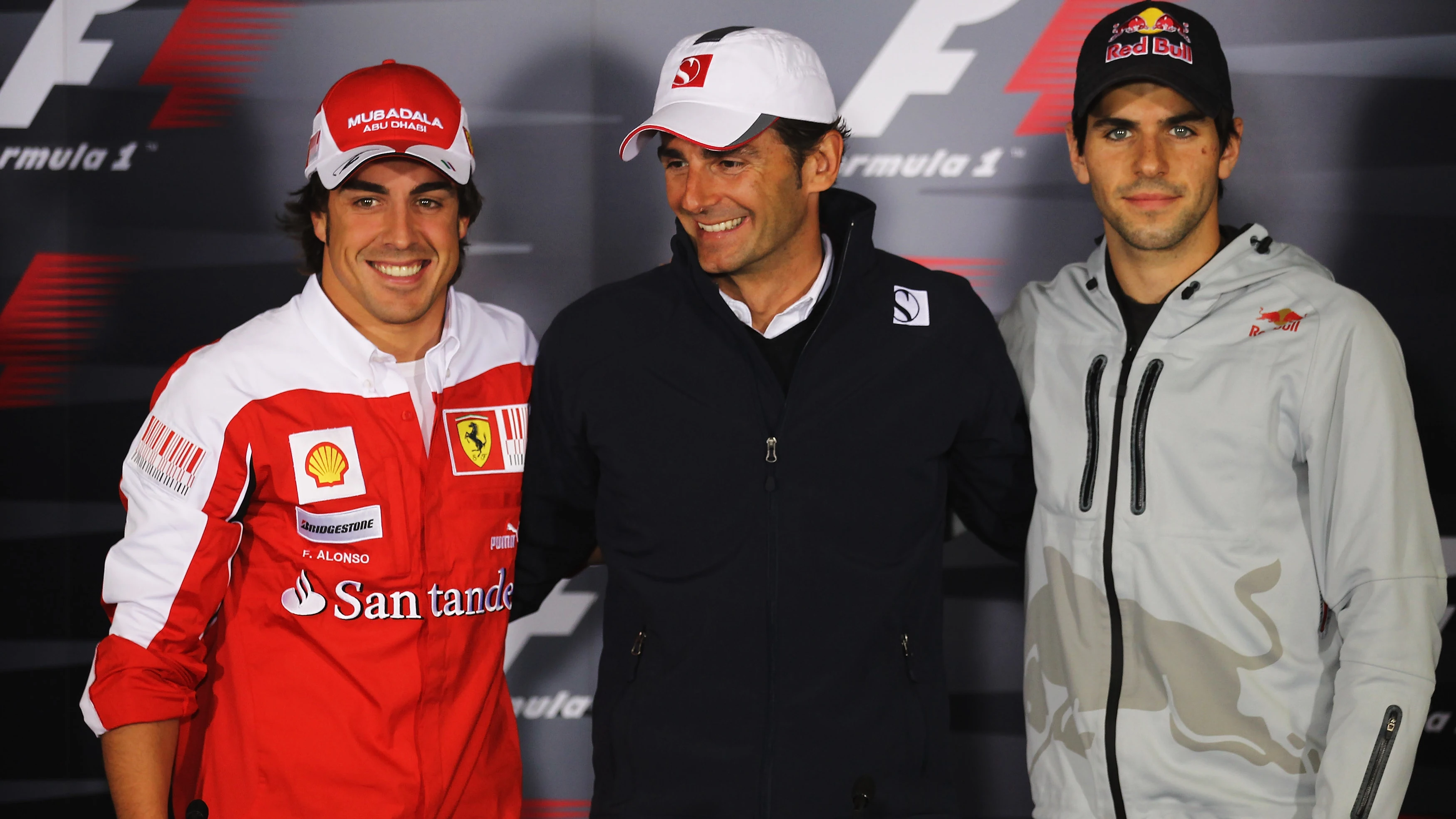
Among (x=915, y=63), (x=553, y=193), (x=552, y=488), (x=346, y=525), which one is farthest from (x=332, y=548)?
(x=915, y=63)

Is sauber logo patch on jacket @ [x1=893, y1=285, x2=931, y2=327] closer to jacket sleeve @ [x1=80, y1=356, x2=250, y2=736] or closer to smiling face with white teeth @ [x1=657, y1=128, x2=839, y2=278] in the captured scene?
smiling face with white teeth @ [x1=657, y1=128, x2=839, y2=278]

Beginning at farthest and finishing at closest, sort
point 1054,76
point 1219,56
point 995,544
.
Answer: point 1054,76
point 995,544
point 1219,56

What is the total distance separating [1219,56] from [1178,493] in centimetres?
62

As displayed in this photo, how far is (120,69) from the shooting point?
2.58 metres

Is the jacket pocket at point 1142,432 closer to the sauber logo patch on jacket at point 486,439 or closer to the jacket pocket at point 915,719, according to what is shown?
the jacket pocket at point 915,719

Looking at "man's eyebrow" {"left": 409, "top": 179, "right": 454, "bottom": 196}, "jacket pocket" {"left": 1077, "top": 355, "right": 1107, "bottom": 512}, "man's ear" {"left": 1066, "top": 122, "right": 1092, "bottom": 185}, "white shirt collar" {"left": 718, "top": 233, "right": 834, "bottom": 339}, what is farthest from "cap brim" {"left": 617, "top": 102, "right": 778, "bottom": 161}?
"jacket pocket" {"left": 1077, "top": 355, "right": 1107, "bottom": 512}

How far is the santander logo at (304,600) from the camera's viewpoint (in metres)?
1.72

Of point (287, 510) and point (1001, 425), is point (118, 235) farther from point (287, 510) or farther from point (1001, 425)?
point (1001, 425)

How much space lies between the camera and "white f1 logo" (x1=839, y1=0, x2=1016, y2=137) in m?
2.47

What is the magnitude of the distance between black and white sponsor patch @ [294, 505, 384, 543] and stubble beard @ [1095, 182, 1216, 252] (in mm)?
1117

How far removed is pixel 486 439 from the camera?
1.85 metres

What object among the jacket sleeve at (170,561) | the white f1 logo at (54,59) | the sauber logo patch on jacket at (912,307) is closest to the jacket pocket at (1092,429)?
the sauber logo patch on jacket at (912,307)

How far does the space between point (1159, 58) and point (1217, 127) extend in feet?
0.43

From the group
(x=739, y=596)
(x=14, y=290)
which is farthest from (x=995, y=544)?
(x=14, y=290)
